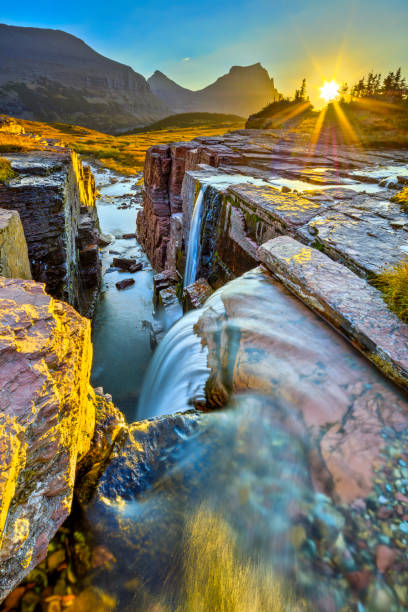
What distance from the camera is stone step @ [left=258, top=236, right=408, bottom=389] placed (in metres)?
1.97

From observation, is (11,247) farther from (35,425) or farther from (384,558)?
(384,558)

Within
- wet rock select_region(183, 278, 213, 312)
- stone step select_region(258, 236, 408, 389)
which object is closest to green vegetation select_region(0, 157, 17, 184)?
wet rock select_region(183, 278, 213, 312)

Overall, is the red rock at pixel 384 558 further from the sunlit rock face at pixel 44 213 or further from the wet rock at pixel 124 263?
the wet rock at pixel 124 263

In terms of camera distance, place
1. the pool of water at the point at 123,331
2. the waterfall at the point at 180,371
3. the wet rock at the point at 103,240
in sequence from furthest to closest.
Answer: the wet rock at the point at 103,240
the pool of water at the point at 123,331
the waterfall at the point at 180,371

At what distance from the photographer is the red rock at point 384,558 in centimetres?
133

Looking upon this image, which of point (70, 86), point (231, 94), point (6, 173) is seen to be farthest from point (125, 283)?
point (231, 94)

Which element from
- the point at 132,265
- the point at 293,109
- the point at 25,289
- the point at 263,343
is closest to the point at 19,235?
the point at 25,289

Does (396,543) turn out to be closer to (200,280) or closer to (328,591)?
(328,591)

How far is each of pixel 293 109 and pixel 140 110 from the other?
11765 centimetres

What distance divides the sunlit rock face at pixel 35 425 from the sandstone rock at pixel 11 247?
1576 millimetres

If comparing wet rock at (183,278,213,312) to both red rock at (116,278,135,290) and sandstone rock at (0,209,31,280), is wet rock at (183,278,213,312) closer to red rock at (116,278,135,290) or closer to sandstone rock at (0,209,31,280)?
sandstone rock at (0,209,31,280)

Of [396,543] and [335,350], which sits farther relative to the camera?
[335,350]

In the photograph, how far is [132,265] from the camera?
500 inches

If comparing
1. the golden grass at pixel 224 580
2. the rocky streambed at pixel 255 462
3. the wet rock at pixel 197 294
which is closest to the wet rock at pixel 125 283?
the wet rock at pixel 197 294
